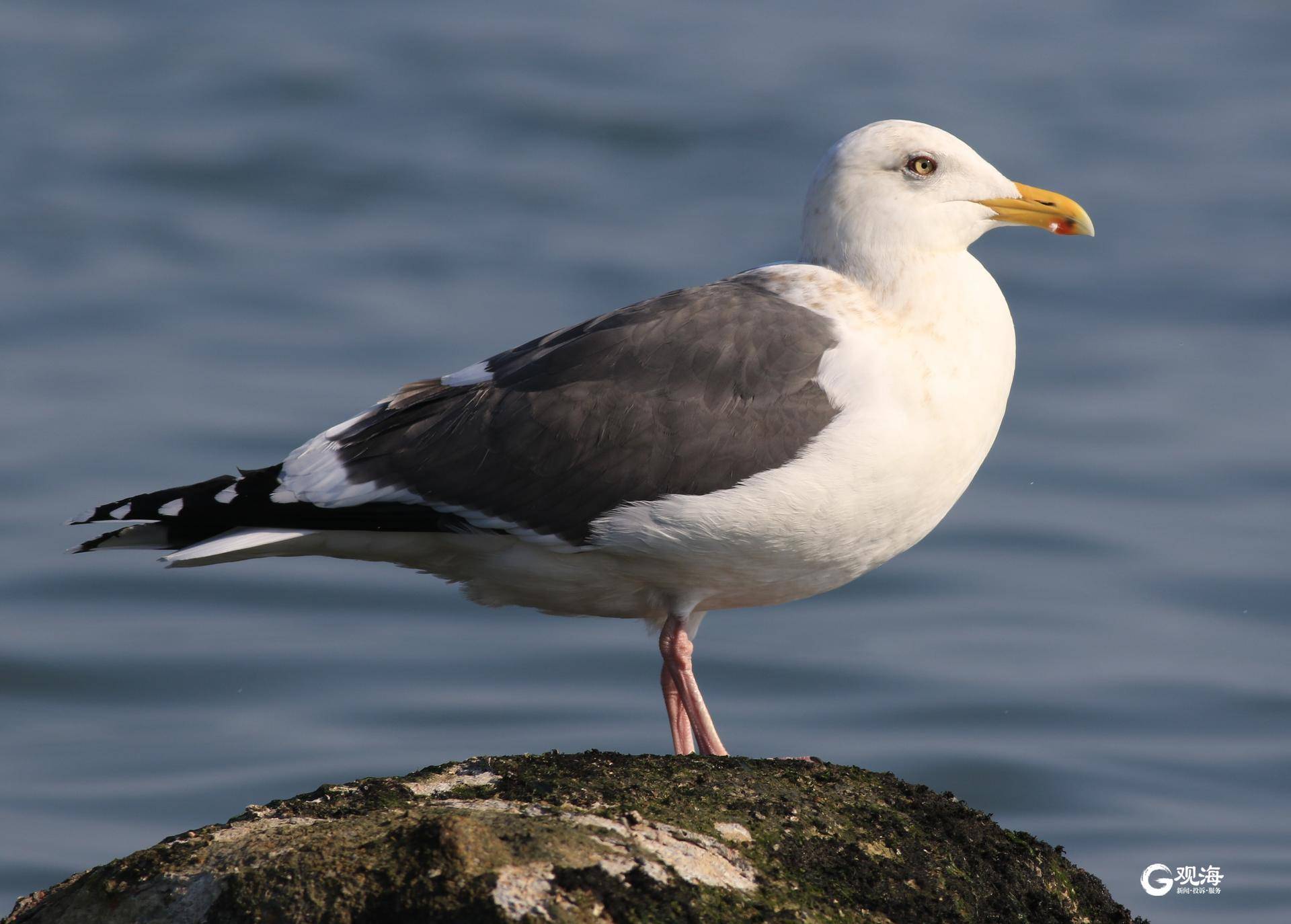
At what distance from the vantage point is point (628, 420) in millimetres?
5922

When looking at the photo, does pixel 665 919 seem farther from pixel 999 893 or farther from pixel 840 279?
pixel 840 279

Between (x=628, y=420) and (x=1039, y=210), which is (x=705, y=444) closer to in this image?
(x=628, y=420)

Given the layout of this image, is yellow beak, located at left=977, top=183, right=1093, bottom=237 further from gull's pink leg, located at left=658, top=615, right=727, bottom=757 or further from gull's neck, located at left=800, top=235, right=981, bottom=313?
gull's pink leg, located at left=658, top=615, right=727, bottom=757

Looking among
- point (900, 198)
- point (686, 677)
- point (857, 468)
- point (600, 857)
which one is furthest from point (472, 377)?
point (600, 857)

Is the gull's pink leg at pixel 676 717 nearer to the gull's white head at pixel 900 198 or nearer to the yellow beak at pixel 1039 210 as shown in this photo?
the gull's white head at pixel 900 198

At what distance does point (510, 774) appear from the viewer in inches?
181

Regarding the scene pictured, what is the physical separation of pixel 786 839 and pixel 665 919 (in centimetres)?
70

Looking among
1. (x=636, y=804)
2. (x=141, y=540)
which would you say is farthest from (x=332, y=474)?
(x=636, y=804)

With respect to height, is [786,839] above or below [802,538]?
below

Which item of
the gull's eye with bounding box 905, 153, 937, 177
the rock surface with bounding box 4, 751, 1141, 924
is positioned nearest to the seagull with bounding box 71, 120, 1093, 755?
the gull's eye with bounding box 905, 153, 937, 177

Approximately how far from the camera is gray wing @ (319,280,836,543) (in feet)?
19.0

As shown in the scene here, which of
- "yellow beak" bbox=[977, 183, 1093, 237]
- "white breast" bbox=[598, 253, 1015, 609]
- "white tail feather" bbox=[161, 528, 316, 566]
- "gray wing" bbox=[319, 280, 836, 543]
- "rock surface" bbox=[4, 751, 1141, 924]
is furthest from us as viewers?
"yellow beak" bbox=[977, 183, 1093, 237]

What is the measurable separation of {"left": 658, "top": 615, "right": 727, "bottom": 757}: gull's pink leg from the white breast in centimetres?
19

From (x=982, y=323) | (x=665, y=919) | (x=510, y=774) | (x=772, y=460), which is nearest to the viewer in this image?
(x=665, y=919)
